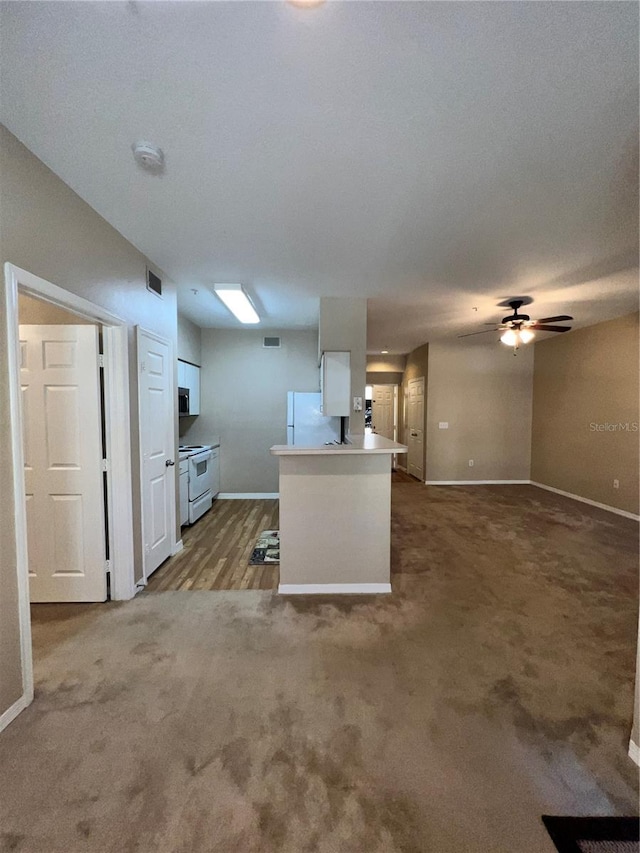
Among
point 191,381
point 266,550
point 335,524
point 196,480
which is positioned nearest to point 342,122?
point 335,524

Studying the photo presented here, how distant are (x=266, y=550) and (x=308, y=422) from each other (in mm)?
2122

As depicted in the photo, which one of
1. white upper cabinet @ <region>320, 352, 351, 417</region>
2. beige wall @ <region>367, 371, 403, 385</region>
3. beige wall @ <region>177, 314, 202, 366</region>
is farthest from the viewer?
beige wall @ <region>367, 371, 403, 385</region>

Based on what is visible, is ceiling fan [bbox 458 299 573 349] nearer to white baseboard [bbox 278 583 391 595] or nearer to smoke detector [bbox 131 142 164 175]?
white baseboard [bbox 278 583 391 595]

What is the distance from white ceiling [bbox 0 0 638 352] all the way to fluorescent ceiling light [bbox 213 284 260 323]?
1.85 ft

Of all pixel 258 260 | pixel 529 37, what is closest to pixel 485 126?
pixel 529 37

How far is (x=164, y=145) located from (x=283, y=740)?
2.75m

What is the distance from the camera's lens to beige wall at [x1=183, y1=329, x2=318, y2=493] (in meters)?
5.52

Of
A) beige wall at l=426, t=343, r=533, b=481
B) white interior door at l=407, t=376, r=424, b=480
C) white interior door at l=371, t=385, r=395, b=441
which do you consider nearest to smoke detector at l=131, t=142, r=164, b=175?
beige wall at l=426, t=343, r=533, b=481

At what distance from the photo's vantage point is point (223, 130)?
4.97ft

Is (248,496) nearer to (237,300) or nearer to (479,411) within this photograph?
(237,300)

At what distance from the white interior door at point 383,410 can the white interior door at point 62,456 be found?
7351mm

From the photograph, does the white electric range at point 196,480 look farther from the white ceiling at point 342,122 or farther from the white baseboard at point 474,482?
the white baseboard at point 474,482

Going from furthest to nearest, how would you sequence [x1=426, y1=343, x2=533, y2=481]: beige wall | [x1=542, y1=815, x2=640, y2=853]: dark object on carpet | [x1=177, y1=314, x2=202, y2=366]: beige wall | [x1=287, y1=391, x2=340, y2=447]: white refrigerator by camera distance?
[x1=426, y1=343, x2=533, y2=481]: beige wall → [x1=287, y1=391, x2=340, y2=447]: white refrigerator → [x1=177, y1=314, x2=202, y2=366]: beige wall → [x1=542, y1=815, x2=640, y2=853]: dark object on carpet

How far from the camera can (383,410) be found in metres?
9.10
